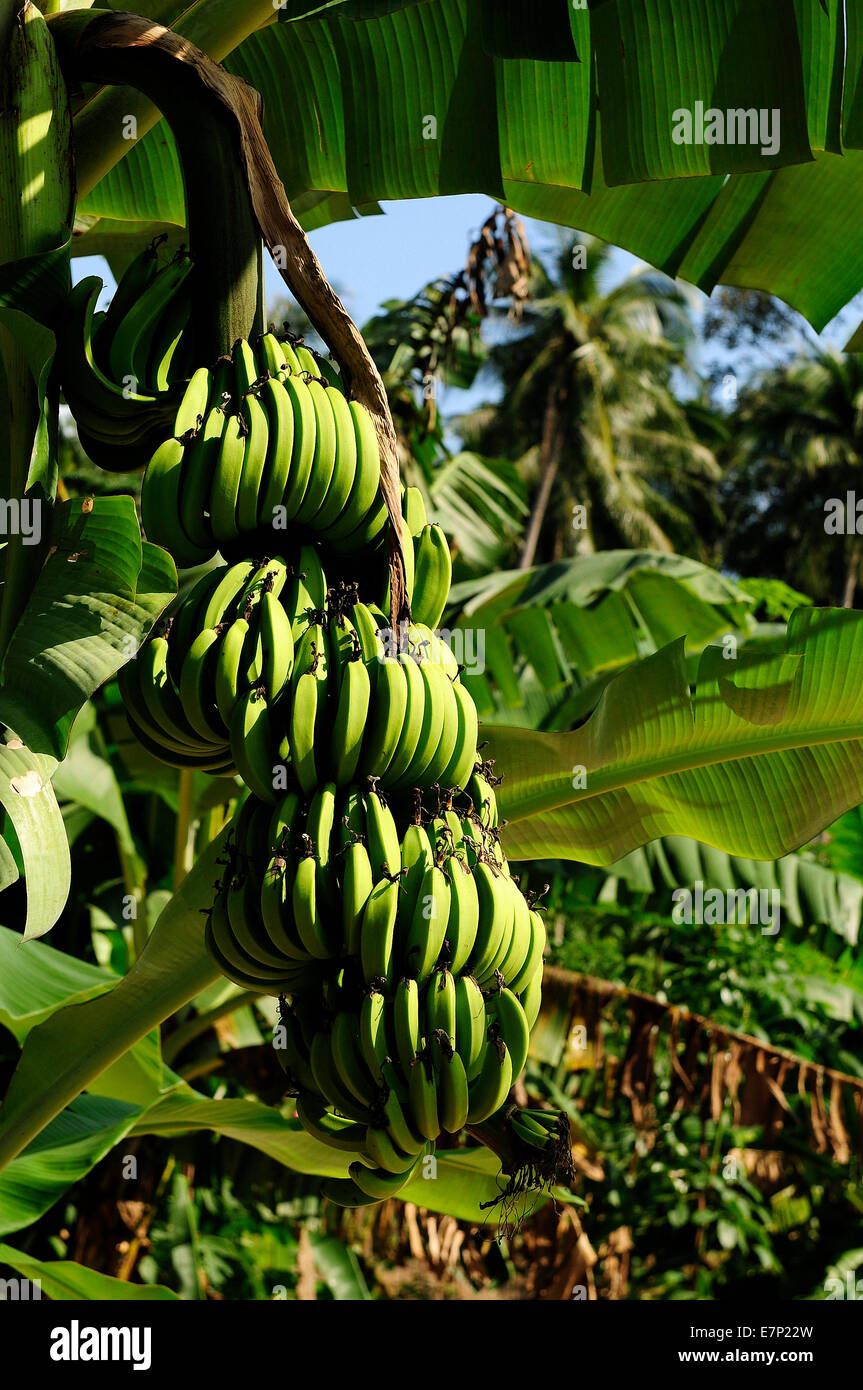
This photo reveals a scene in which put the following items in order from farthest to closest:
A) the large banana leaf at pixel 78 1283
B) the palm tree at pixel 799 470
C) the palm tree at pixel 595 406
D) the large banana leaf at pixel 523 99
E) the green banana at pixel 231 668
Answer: the palm tree at pixel 799 470
the palm tree at pixel 595 406
the large banana leaf at pixel 78 1283
the large banana leaf at pixel 523 99
the green banana at pixel 231 668

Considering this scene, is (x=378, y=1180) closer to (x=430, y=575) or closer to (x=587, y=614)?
(x=430, y=575)

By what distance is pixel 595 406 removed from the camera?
1895 cm

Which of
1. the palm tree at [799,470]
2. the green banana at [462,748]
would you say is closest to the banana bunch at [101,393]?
the green banana at [462,748]

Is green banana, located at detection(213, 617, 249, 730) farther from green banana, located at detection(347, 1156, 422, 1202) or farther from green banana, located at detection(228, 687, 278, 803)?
green banana, located at detection(347, 1156, 422, 1202)

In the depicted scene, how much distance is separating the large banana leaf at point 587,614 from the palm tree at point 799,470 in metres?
17.1

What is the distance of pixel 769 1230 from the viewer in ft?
15.1

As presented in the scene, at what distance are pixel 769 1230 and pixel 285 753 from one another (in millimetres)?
4317

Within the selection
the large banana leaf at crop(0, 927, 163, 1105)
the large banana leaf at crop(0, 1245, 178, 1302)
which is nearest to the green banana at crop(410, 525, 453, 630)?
the large banana leaf at crop(0, 927, 163, 1105)

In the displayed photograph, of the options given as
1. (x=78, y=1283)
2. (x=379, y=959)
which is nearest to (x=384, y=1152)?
(x=379, y=959)

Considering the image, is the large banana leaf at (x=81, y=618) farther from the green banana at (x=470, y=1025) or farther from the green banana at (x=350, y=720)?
the green banana at (x=470, y=1025)

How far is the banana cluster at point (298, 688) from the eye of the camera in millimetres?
1132

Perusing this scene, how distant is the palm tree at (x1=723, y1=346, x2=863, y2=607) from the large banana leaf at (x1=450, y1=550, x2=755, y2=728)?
17.1 m

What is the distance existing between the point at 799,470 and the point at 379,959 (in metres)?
21.8

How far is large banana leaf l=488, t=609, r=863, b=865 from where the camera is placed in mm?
2084
